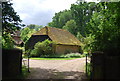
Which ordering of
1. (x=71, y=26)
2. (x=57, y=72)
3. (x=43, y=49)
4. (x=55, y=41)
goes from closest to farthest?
(x=57, y=72)
(x=43, y=49)
(x=55, y=41)
(x=71, y=26)

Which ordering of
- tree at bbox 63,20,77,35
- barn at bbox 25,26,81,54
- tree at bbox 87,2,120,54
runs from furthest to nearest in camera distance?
1. tree at bbox 63,20,77,35
2. barn at bbox 25,26,81,54
3. tree at bbox 87,2,120,54

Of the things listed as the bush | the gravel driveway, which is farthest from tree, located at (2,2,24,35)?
the bush

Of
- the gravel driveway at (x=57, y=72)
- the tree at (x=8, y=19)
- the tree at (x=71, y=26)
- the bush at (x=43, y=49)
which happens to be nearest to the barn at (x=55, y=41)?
the bush at (x=43, y=49)

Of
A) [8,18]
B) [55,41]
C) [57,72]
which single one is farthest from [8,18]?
[55,41]

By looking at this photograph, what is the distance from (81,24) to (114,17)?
48893 millimetres

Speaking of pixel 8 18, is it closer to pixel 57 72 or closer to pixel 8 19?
pixel 8 19

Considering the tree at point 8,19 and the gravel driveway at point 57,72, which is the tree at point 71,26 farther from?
the tree at point 8,19

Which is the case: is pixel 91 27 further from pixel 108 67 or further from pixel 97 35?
pixel 108 67

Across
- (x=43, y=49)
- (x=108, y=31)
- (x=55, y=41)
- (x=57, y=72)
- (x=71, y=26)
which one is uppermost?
(x=71, y=26)

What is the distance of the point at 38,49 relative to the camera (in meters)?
25.3

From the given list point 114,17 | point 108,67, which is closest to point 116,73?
point 108,67

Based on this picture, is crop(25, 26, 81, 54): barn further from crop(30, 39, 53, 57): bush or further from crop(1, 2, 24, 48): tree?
crop(1, 2, 24, 48): tree

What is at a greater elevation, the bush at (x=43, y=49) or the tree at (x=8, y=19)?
the tree at (x=8, y=19)

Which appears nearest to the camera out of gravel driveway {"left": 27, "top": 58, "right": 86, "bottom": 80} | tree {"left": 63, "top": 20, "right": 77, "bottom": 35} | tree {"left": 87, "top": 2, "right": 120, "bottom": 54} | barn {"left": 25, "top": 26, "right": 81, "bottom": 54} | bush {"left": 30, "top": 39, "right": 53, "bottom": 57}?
tree {"left": 87, "top": 2, "right": 120, "bottom": 54}
